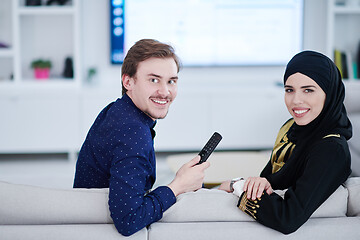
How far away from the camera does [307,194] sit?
1.35m

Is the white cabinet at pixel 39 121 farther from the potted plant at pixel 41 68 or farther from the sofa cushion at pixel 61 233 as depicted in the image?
the sofa cushion at pixel 61 233

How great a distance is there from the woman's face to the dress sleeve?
197 millimetres

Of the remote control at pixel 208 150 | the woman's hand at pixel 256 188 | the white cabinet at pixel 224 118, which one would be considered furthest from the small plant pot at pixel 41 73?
the woman's hand at pixel 256 188

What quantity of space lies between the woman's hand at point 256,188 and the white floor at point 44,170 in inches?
85.3

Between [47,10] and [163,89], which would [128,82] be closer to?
[163,89]

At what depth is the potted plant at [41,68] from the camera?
181 inches

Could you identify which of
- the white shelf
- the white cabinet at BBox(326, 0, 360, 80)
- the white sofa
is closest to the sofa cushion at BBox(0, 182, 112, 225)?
the white sofa

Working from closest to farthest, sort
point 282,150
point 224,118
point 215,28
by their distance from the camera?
point 282,150, point 224,118, point 215,28

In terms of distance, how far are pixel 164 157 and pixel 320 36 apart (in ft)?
6.52

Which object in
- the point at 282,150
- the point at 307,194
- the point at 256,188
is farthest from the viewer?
the point at 282,150

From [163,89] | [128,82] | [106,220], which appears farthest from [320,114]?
[106,220]

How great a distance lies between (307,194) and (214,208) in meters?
0.25

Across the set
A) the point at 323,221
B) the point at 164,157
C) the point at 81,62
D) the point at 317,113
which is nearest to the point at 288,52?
the point at 164,157

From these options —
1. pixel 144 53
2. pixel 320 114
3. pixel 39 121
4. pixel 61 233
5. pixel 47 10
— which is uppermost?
pixel 47 10
